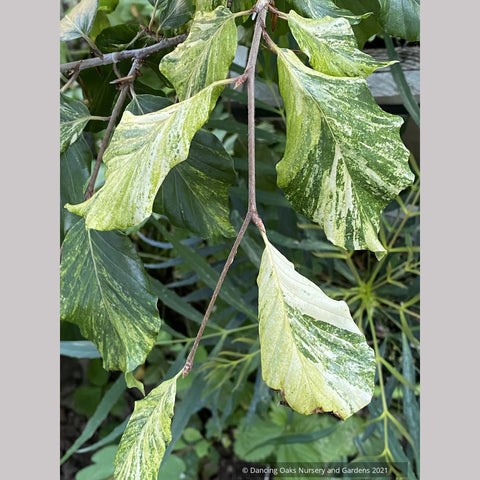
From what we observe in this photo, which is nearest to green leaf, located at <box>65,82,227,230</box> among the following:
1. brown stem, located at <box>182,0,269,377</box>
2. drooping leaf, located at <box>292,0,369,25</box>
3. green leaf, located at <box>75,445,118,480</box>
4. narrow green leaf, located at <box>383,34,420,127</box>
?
brown stem, located at <box>182,0,269,377</box>

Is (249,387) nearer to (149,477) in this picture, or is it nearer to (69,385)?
(69,385)

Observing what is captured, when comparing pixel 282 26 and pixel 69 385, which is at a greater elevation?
pixel 282 26

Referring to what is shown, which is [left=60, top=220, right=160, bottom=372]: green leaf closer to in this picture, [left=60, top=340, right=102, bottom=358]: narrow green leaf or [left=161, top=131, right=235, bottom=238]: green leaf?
[left=161, top=131, right=235, bottom=238]: green leaf

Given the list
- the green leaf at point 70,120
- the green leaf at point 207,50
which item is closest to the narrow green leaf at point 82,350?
the green leaf at point 70,120

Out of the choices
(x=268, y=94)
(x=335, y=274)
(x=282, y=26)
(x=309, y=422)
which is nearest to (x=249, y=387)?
(x=309, y=422)

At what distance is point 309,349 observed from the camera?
29 cm

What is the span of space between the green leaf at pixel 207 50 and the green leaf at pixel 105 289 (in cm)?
15

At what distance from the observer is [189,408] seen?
2.16 feet

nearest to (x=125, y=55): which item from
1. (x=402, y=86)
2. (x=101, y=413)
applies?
(x=402, y=86)

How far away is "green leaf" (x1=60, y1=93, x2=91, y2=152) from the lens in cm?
44

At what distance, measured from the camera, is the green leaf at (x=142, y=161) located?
29 cm

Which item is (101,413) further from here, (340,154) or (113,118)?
(340,154)

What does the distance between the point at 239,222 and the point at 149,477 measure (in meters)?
0.34

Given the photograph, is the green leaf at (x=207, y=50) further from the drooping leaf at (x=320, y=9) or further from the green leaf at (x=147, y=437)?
the green leaf at (x=147, y=437)
